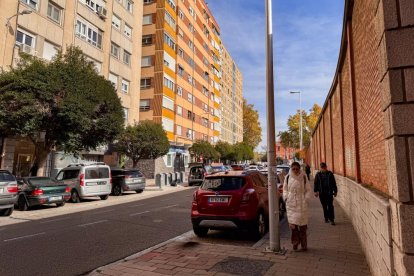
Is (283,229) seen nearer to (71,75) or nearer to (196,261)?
(196,261)

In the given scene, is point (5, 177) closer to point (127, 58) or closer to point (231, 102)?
point (127, 58)

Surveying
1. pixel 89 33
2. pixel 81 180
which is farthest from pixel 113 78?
pixel 81 180

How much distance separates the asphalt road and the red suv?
3.91ft

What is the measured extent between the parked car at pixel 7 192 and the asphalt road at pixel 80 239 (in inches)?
64.2

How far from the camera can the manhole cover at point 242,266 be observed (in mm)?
5148

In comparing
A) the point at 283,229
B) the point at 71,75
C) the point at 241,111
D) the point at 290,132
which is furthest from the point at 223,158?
the point at 283,229

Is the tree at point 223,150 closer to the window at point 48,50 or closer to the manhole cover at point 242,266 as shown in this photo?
the window at point 48,50

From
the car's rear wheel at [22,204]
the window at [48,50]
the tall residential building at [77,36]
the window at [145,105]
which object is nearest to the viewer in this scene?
the car's rear wheel at [22,204]

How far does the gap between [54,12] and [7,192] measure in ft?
55.6

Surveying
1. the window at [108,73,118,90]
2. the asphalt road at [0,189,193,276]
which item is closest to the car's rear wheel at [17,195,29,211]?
the asphalt road at [0,189,193,276]

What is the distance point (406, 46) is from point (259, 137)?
9561cm

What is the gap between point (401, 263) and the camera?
3041 millimetres

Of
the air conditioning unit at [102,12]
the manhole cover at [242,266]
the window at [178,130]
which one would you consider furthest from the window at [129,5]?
the manhole cover at [242,266]

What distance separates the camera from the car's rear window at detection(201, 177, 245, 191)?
7901 millimetres
